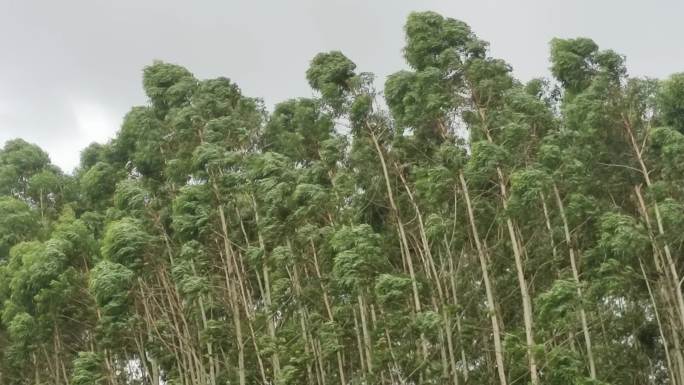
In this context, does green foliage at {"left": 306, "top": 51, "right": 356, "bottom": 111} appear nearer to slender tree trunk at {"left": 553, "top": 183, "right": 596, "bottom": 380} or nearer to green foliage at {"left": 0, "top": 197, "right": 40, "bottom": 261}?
slender tree trunk at {"left": 553, "top": 183, "right": 596, "bottom": 380}

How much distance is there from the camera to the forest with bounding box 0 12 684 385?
12195mm

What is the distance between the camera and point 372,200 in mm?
13492

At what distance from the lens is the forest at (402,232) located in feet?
40.0

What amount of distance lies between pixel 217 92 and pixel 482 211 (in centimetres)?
713

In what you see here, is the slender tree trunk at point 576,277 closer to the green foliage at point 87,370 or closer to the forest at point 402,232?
the forest at point 402,232

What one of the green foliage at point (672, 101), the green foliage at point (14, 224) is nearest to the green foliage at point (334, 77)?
the green foliage at point (672, 101)

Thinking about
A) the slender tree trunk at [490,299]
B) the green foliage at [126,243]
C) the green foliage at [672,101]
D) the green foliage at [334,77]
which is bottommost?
the slender tree trunk at [490,299]

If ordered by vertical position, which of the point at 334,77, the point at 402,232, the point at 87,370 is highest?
the point at 334,77

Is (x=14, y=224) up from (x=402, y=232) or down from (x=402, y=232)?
up

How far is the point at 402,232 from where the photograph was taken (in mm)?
12844

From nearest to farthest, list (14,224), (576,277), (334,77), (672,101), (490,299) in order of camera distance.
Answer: (490,299) < (576,277) < (334,77) < (672,101) < (14,224)

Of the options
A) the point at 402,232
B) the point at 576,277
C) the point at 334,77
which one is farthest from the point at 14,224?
the point at 576,277

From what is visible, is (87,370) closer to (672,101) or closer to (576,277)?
(576,277)

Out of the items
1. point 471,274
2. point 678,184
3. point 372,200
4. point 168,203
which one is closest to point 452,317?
point 471,274
